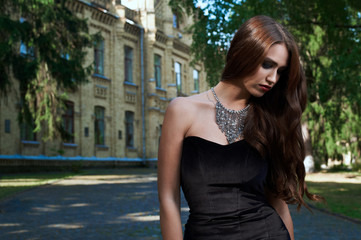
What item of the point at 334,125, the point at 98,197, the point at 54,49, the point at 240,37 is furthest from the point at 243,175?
the point at 334,125

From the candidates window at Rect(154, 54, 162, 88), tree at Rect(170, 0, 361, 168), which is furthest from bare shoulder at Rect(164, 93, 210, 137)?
window at Rect(154, 54, 162, 88)

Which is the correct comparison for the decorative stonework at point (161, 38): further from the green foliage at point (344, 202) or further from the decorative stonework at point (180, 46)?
the green foliage at point (344, 202)

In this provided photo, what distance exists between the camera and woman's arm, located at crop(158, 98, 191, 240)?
201 cm

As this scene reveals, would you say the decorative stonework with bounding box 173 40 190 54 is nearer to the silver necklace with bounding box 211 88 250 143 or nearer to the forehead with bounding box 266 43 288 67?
the silver necklace with bounding box 211 88 250 143

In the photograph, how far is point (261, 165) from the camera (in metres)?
2.06

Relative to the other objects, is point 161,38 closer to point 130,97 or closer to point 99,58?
point 130,97

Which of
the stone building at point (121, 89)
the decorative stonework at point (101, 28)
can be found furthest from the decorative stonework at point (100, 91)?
the decorative stonework at point (101, 28)

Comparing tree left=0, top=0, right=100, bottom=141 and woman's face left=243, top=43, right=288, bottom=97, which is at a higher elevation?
tree left=0, top=0, right=100, bottom=141

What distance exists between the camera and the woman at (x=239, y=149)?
1967 millimetres

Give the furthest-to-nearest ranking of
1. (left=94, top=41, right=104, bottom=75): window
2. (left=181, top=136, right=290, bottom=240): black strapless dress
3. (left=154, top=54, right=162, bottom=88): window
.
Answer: (left=154, top=54, right=162, bottom=88): window, (left=94, top=41, right=104, bottom=75): window, (left=181, top=136, right=290, bottom=240): black strapless dress

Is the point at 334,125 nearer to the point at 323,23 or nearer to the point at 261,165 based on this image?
the point at 323,23

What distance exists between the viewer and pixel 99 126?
30.5 meters

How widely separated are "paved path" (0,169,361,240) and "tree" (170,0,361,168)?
150 inches

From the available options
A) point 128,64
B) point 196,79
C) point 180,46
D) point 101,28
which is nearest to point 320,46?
point 101,28
